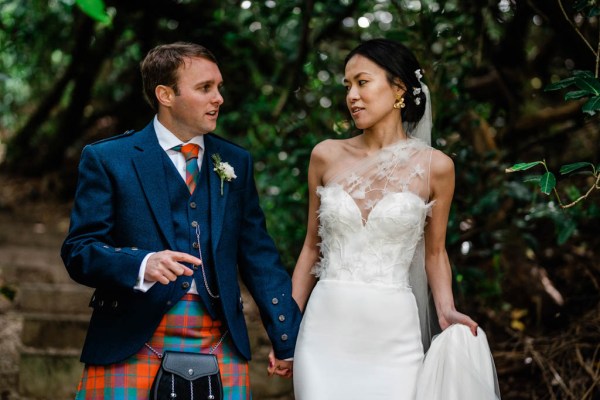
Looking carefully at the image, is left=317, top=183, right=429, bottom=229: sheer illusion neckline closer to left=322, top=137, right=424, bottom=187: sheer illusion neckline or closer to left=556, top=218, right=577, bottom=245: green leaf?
left=322, top=137, right=424, bottom=187: sheer illusion neckline

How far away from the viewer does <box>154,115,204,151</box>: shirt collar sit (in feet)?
9.53

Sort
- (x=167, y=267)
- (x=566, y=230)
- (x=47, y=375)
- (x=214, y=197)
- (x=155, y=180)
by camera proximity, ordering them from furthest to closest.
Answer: (x=47, y=375) → (x=566, y=230) → (x=214, y=197) → (x=155, y=180) → (x=167, y=267)

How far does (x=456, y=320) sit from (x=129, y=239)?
51.1 inches

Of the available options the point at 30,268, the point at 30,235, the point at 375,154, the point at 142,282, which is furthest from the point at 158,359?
the point at 30,235

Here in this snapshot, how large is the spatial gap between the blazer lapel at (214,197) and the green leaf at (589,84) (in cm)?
139

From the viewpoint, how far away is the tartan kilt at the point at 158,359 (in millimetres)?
2682

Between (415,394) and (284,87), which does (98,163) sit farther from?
(284,87)

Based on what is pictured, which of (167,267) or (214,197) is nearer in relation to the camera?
(167,267)

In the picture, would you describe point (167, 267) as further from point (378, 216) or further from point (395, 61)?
point (395, 61)

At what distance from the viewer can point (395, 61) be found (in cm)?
318

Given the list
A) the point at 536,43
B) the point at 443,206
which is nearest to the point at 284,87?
the point at 443,206

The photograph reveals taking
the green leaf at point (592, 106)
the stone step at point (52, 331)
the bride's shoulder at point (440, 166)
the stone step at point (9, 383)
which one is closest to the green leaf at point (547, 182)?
the green leaf at point (592, 106)

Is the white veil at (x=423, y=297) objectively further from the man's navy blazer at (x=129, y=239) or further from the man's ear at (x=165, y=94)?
the man's ear at (x=165, y=94)

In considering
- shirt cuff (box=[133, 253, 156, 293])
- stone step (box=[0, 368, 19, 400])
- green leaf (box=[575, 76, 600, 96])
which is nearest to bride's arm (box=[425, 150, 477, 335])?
green leaf (box=[575, 76, 600, 96])
